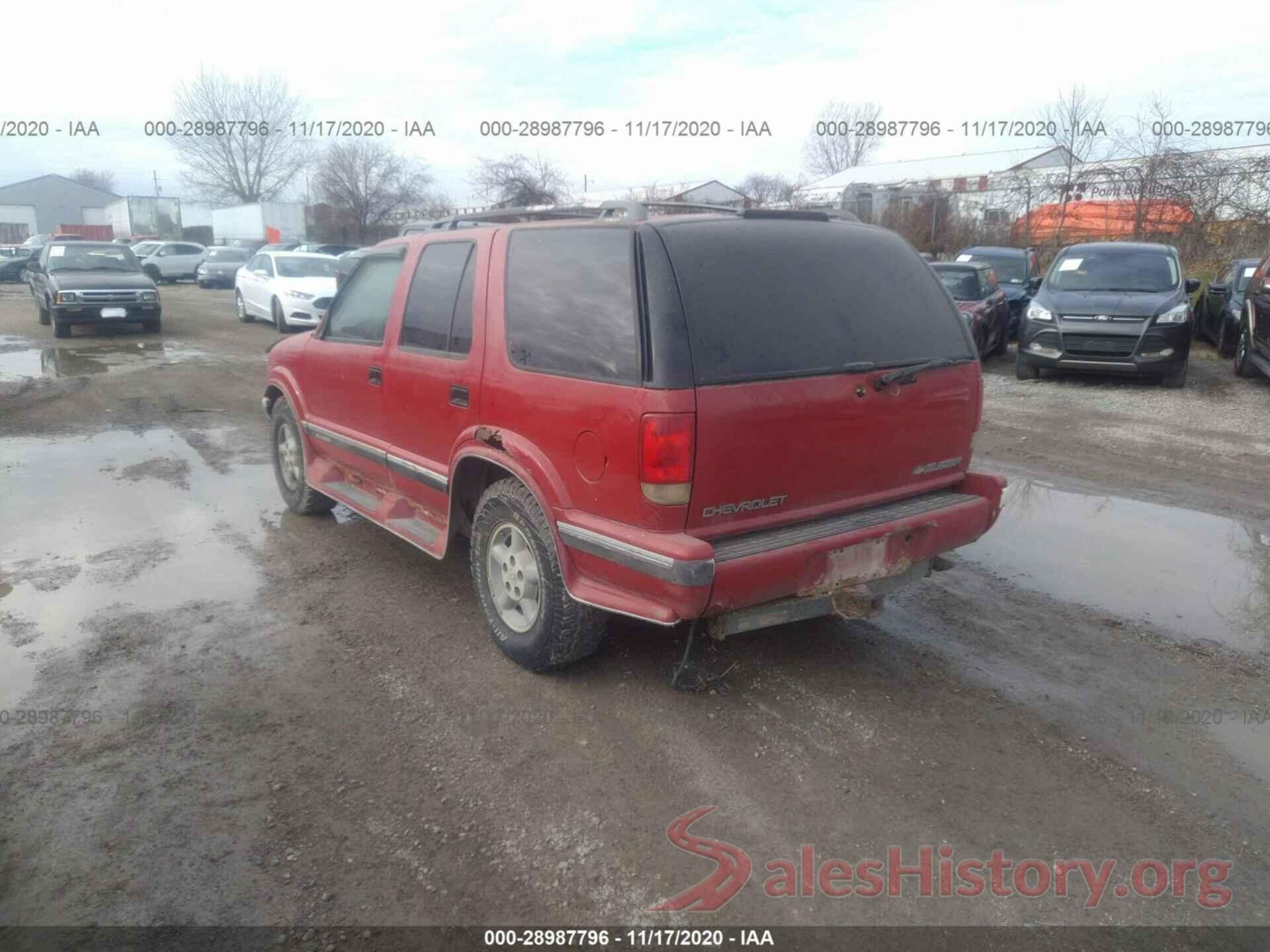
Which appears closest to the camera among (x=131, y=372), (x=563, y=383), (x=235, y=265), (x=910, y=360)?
(x=563, y=383)

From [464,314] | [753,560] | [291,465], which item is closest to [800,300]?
[753,560]

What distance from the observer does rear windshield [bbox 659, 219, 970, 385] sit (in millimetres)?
3428

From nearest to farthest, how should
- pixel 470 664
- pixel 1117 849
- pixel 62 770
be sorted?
pixel 1117 849 → pixel 62 770 → pixel 470 664

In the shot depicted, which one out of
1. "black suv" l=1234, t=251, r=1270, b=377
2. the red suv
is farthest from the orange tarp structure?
the red suv

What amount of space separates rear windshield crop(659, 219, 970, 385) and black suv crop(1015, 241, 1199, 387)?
321 inches

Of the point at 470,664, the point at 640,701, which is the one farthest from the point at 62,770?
the point at 640,701

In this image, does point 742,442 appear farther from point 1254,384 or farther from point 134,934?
point 1254,384

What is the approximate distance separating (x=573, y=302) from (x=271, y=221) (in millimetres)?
43841

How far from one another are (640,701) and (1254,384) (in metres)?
11.4

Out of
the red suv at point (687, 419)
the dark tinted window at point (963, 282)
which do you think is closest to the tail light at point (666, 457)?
the red suv at point (687, 419)

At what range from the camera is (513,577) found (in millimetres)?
4098

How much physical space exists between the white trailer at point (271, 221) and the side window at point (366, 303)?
39.6m

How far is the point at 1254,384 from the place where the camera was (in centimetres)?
1174

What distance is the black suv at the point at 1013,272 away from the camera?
51.5ft
